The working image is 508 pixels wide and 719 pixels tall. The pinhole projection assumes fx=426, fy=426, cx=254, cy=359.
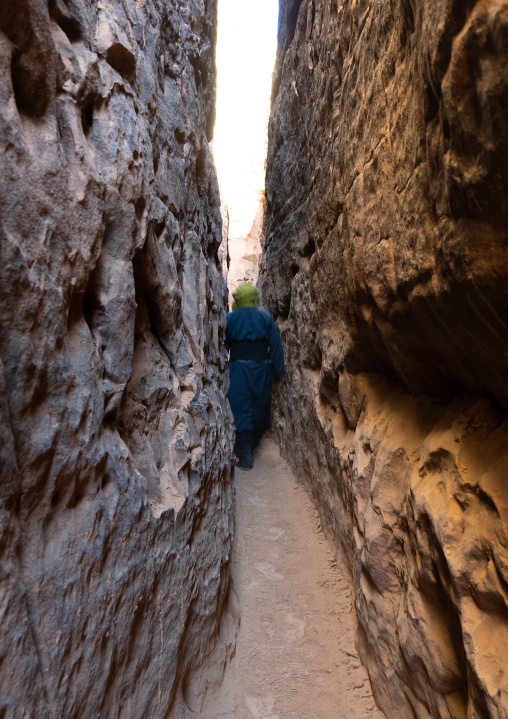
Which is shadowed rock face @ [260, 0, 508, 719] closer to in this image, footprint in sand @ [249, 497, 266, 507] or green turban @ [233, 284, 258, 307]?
footprint in sand @ [249, 497, 266, 507]

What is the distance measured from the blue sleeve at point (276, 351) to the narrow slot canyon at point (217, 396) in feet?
5.20

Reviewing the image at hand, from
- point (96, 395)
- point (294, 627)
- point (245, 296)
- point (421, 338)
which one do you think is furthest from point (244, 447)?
point (96, 395)

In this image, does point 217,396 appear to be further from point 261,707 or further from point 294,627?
point 261,707

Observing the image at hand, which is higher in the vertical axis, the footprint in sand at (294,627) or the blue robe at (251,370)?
the blue robe at (251,370)

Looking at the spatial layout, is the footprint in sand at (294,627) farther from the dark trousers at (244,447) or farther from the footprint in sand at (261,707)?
the dark trousers at (244,447)

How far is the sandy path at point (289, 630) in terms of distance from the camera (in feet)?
5.74

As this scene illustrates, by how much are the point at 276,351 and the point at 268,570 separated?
2.26 meters

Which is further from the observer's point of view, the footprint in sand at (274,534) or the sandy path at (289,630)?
the footprint in sand at (274,534)

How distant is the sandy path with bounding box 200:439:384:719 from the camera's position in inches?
68.9

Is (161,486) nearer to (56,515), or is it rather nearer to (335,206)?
(56,515)

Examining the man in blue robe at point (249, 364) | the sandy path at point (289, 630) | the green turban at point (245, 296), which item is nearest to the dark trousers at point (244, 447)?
the man in blue robe at point (249, 364)

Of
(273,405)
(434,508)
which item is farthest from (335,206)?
(273,405)

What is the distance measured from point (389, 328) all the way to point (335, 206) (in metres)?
1.08

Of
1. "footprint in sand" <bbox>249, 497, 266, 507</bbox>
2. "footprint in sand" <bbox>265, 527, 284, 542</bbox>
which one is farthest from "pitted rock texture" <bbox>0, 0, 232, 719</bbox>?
"footprint in sand" <bbox>249, 497, 266, 507</bbox>
